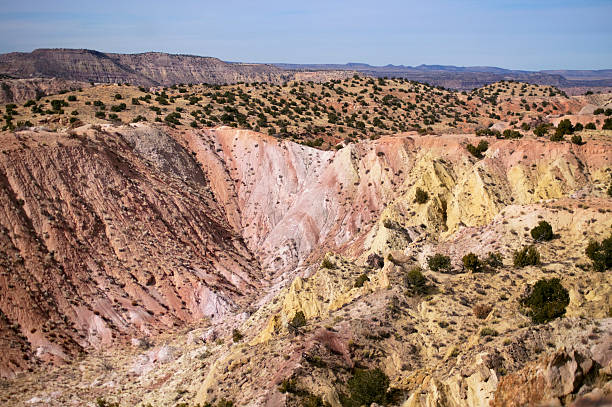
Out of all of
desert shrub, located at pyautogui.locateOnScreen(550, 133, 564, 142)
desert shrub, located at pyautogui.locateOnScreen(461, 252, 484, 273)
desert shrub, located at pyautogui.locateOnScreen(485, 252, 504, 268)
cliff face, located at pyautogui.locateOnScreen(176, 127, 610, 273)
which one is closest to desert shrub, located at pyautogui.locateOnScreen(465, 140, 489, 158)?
cliff face, located at pyautogui.locateOnScreen(176, 127, 610, 273)

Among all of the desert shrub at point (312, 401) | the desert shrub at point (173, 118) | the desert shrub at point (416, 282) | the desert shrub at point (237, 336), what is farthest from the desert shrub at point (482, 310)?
the desert shrub at point (173, 118)

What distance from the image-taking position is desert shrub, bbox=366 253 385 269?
32.2m

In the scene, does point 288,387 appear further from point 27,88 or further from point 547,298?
point 27,88

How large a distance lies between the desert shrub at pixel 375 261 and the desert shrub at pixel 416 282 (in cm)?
665

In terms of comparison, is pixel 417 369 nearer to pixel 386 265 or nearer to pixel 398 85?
pixel 386 265

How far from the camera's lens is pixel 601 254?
2330cm

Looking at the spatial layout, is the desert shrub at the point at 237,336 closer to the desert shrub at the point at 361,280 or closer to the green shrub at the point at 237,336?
the green shrub at the point at 237,336

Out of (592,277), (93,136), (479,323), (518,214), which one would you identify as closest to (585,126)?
(518,214)

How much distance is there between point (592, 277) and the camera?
23.0 meters

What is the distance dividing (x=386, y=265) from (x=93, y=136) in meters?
32.5

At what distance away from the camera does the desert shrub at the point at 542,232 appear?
89.0 feet

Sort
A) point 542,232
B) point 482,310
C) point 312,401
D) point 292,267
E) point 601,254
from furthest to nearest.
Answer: point 292,267, point 542,232, point 601,254, point 482,310, point 312,401

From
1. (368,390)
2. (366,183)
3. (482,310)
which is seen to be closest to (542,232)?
(482,310)

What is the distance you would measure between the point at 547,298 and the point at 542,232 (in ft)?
21.1
